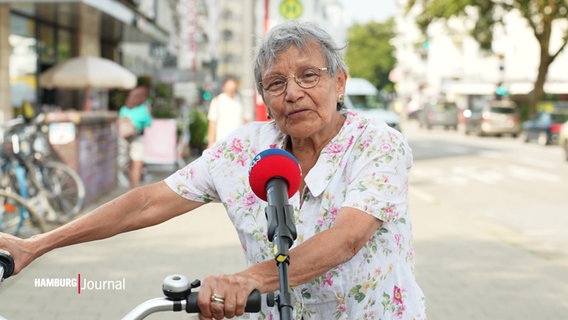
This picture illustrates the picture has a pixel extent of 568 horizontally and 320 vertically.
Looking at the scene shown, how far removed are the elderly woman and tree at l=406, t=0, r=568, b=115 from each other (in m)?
38.3

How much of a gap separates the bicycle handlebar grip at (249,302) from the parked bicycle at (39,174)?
8.37 meters

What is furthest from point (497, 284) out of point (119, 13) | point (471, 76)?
point (471, 76)

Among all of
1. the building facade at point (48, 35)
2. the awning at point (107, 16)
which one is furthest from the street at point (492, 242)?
the building facade at point (48, 35)

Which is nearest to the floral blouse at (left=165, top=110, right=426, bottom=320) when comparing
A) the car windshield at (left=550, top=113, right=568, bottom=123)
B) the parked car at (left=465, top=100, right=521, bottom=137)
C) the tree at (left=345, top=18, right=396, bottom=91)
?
the car windshield at (left=550, top=113, right=568, bottom=123)

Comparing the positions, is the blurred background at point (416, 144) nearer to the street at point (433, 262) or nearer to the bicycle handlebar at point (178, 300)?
the street at point (433, 262)

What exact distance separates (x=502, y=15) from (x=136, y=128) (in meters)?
31.4

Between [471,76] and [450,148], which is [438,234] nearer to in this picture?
[450,148]

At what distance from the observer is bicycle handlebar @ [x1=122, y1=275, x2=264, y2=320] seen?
1750 mm

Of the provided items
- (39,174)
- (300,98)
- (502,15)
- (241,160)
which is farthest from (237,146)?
(502,15)

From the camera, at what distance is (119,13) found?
2034 centimetres

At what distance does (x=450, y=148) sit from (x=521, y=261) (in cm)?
2215

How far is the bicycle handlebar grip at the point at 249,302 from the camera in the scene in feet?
5.82

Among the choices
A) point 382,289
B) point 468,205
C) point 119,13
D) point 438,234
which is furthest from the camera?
point 119,13

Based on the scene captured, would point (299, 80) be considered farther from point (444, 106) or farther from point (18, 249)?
point (444, 106)
